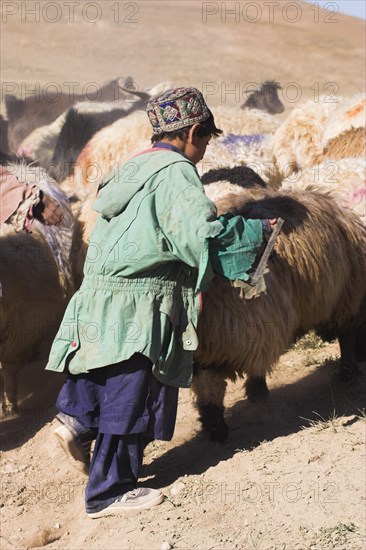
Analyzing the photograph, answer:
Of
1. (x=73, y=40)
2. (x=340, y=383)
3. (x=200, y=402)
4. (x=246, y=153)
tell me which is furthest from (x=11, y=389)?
(x=73, y=40)

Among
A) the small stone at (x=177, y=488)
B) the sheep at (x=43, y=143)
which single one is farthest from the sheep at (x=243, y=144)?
the sheep at (x=43, y=143)

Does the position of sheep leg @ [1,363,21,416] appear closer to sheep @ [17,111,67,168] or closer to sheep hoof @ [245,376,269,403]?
sheep hoof @ [245,376,269,403]

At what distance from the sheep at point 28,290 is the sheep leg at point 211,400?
147 centimetres

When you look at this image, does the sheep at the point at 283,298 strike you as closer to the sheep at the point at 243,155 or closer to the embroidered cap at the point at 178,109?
the embroidered cap at the point at 178,109

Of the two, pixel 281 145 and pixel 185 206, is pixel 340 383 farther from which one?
pixel 281 145

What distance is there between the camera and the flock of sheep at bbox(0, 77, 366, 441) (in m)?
4.17

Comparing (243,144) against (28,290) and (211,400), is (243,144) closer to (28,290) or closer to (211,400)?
(28,290)

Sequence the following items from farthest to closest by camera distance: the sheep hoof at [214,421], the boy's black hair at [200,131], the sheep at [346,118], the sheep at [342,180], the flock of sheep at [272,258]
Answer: the sheep at [346,118] < the sheep at [342,180] < the sheep hoof at [214,421] < the flock of sheep at [272,258] < the boy's black hair at [200,131]

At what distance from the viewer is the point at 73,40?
39.9m

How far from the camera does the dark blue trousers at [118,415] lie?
3650 millimetres

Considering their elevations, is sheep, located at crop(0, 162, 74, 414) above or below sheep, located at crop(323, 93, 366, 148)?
below

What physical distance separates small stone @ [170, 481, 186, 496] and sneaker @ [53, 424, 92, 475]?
45cm

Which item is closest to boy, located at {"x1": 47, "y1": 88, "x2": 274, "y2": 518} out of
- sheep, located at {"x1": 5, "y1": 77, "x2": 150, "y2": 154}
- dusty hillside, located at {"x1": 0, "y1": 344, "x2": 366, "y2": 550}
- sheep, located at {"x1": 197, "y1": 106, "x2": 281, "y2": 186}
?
dusty hillside, located at {"x1": 0, "y1": 344, "x2": 366, "y2": 550}

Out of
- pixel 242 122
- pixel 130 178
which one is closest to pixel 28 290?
pixel 130 178
